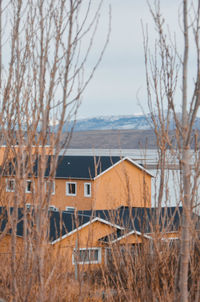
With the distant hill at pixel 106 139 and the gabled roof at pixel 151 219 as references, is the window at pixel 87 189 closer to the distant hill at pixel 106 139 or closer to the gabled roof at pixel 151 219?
the gabled roof at pixel 151 219

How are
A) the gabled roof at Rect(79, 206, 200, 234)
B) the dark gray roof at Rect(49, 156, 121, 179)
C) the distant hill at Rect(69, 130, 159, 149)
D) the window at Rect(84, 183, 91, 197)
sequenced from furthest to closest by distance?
the distant hill at Rect(69, 130, 159, 149) → the dark gray roof at Rect(49, 156, 121, 179) → the window at Rect(84, 183, 91, 197) → the gabled roof at Rect(79, 206, 200, 234)

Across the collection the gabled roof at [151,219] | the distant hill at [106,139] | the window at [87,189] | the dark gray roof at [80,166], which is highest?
the distant hill at [106,139]

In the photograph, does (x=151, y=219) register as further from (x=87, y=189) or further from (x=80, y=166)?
(x=80, y=166)

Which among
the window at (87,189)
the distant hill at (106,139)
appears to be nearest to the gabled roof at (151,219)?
the window at (87,189)

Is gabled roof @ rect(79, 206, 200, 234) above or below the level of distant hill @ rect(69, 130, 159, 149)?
below

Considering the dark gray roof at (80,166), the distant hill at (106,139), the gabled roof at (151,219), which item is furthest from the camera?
the distant hill at (106,139)

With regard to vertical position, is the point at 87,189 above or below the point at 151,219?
above

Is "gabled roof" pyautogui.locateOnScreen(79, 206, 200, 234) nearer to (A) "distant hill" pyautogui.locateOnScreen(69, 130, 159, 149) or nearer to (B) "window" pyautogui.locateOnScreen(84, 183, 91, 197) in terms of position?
(B) "window" pyautogui.locateOnScreen(84, 183, 91, 197)

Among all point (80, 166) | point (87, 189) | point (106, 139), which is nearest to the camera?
point (87, 189)

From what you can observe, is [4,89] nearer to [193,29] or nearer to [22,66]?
[22,66]

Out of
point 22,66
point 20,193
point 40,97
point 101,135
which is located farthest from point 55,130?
point 101,135

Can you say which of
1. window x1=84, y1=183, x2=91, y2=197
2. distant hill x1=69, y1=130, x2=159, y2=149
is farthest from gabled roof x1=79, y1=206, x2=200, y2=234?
distant hill x1=69, y1=130, x2=159, y2=149

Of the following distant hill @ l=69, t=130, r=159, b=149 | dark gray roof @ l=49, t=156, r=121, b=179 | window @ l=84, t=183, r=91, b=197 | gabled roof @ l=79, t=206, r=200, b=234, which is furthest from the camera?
distant hill @ l=69, t=130, r=159, b=149

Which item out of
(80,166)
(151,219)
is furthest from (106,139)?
(151,219)
